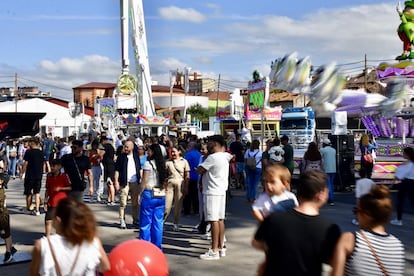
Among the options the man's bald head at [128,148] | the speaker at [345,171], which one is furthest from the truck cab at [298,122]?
the man's bald head at [128,148]

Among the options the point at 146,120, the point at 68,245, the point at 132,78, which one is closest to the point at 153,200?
the point at 68,245

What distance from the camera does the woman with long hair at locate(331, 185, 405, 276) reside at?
3408 millimetres

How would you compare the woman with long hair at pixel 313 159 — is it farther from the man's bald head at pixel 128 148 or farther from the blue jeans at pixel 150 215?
the blue jeans at pixel 150 215

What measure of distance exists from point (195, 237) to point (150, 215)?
163cm

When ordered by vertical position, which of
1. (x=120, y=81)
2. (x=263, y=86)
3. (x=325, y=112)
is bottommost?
(x=325, y=112)

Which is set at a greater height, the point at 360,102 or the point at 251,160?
the point at 360,102

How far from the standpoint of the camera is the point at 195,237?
942 cm

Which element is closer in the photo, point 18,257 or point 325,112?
point 18,257

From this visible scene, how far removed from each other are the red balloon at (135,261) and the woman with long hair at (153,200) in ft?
13.0

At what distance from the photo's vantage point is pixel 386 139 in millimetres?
16672

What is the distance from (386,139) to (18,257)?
481 inches

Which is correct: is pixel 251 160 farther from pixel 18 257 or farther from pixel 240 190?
pixel 18 257

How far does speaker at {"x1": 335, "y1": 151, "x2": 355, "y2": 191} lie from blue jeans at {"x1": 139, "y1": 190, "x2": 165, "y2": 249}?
348 inches

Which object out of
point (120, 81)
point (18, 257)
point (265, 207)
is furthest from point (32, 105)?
point (265, 207)
